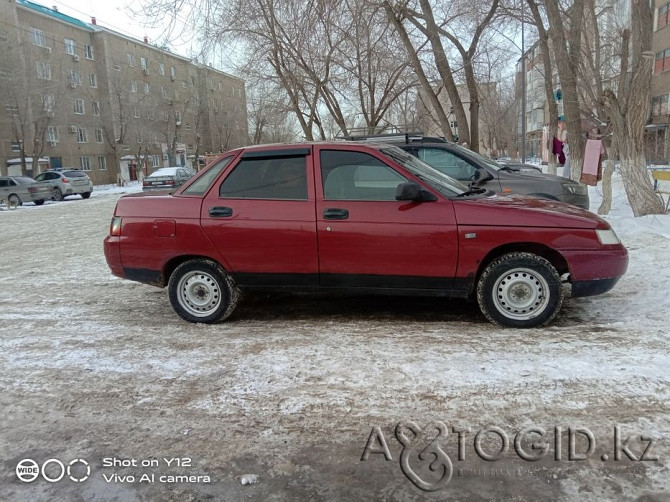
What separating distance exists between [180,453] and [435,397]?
1564 mm

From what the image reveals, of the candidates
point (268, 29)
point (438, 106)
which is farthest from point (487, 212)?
point (268, 29)

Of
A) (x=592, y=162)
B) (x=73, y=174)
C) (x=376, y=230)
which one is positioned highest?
(x=73, y=174)

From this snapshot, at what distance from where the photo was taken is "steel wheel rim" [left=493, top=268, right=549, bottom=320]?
14.8ft

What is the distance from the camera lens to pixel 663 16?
125 feet

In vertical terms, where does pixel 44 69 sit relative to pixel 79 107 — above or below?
above

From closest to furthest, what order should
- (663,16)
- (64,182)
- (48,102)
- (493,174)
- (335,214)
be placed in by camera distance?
1. (335,214)
2. (493,174)
3. (64,182)
4. (48,102)
5. (663,16)

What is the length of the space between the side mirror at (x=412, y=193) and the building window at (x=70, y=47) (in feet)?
161

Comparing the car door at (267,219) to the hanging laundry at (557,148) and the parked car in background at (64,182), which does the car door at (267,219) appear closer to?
the hanging laundry at (557,148)

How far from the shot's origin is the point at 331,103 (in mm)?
25469

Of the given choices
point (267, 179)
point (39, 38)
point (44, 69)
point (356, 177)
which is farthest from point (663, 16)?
point (39, 38)

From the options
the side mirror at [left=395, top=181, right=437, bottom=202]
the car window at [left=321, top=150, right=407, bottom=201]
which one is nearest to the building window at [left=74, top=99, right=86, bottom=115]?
the car window at [left=321, top=150, right=407, bottom=201]

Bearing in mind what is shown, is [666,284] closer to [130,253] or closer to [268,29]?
[130,253]

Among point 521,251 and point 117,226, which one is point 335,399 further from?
point 117,226

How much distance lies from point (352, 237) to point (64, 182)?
82.7 feet
